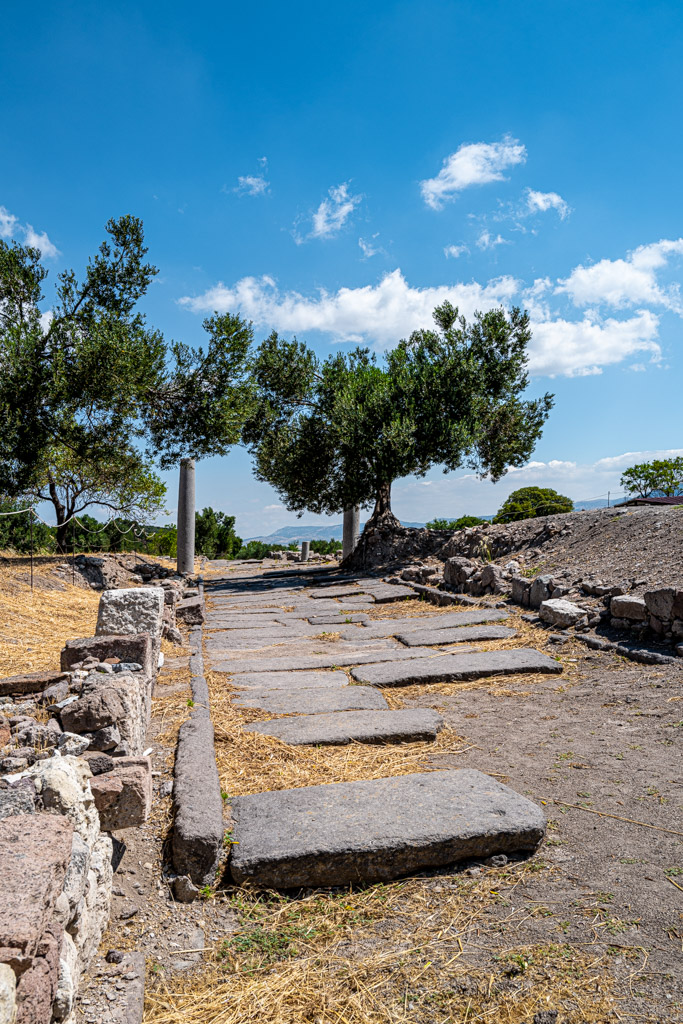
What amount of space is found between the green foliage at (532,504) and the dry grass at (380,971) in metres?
11.6

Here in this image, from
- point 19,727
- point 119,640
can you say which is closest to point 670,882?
point 19,727

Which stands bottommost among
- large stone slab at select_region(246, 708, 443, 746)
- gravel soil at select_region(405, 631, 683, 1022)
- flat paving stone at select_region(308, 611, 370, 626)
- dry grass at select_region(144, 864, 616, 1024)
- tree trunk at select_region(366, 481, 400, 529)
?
dry grass at select_region(144, 864, 616, 1024)

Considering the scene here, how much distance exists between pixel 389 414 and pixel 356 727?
10965mm

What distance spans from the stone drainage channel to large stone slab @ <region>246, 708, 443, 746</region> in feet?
0.03

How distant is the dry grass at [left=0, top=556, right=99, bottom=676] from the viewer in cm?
478

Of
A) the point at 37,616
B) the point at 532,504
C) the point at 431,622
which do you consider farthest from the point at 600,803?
the point at 532,504

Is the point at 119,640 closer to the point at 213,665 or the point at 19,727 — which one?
the point at 19,727

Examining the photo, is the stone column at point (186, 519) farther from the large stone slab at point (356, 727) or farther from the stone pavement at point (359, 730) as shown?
the large stone slab at point (356, 727)

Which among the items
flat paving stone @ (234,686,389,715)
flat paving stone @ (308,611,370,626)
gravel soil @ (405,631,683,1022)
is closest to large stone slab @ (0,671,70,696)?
flat paving stone @ (234,686,389,715)

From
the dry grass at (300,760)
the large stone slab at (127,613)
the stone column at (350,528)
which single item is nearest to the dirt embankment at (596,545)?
the dry grass at (300,760)

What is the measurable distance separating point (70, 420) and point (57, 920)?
11555 mm

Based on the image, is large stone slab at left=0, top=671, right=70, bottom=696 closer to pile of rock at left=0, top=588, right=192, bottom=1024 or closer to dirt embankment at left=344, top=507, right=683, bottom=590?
pile of rock at left=0, top=588, right=192, bottom=1024

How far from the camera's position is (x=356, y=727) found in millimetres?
4035

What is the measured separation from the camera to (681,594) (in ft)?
18.0
